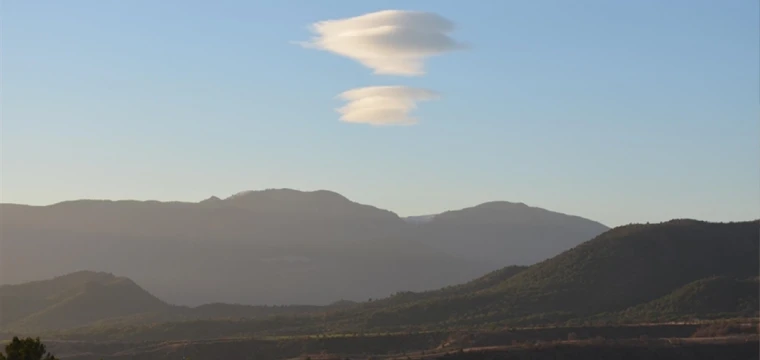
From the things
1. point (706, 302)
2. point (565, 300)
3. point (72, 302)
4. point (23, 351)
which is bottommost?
point (23, 351)

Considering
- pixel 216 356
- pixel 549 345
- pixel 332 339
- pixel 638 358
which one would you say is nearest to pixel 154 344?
pixel 216 356

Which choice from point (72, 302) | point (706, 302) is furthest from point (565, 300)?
point (72, 302)

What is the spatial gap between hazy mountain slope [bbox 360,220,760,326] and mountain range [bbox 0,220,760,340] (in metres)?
0.11

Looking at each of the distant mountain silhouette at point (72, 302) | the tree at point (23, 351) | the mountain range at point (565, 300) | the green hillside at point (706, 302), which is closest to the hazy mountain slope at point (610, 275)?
the mountain range at point (565, 300)

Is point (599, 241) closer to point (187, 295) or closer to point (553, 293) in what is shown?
point (553, 293)

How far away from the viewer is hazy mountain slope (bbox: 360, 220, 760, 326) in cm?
9969

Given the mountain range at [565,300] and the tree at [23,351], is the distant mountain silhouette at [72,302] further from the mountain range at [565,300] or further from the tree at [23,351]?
the tree at [23,351]

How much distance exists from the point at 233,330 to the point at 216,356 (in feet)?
76.6

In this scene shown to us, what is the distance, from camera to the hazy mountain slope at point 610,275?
327ft

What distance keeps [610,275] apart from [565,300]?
9.45 m

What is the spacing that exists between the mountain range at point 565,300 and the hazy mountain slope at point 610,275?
111 millimetres

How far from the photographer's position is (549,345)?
212 feet

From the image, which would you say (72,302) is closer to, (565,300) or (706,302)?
(565,300)

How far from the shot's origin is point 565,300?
10169 centimetres
